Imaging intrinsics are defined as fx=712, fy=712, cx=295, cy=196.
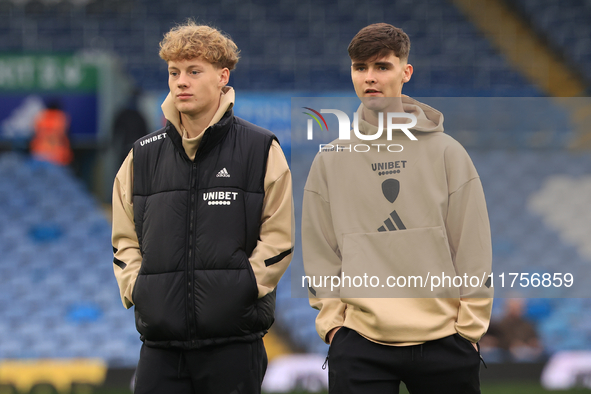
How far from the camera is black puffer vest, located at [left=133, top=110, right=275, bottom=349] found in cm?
223

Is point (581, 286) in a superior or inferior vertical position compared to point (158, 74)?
inferior

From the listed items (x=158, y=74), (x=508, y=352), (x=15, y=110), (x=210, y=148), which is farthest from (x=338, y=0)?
(x=210, y=148)

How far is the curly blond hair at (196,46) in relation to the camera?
229 centimetres

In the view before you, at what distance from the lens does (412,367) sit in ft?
7.02

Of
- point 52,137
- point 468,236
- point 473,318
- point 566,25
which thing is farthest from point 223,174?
point 566,25

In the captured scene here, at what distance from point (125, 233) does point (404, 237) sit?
36.8 inches

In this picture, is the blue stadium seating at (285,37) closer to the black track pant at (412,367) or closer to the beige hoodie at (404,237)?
the beige hoodie at (404,237)

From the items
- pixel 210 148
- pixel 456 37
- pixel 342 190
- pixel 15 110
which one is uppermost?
pixel 456 37

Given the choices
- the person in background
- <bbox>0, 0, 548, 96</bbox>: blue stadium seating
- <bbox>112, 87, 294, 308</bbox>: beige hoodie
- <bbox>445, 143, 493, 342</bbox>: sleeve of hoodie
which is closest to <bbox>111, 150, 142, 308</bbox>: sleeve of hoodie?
<bbox>112, 87, 294, 308</bbox>: beige hoodie

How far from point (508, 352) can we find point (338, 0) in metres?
4.93

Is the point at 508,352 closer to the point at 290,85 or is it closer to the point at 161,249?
the point at 290,85

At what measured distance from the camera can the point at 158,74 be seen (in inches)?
338

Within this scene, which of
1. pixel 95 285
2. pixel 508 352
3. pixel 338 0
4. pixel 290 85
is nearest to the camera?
pixel 508 352

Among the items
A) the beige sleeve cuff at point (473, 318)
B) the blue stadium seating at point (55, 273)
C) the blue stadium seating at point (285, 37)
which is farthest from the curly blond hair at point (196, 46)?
the blue stadium seating at point (285, 37)
